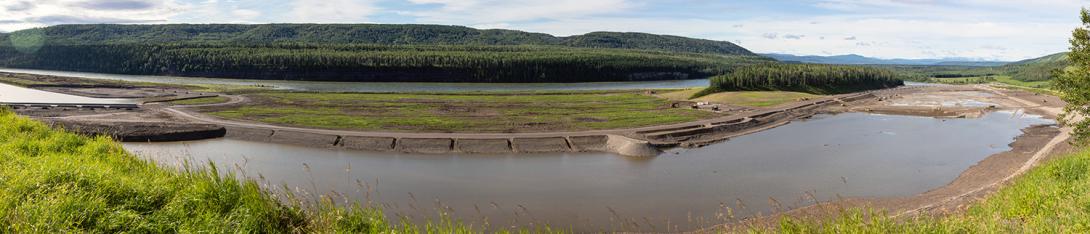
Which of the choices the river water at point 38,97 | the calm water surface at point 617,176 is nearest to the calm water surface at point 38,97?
the river water at point 38,97

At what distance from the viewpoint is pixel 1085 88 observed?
1261 inches

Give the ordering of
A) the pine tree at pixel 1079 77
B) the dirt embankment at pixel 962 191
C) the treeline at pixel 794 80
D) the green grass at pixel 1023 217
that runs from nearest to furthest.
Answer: the green grass at pixel 1023 217 < the dirt embankment at pixel 962 191 < the pine tree at pixel 1079 77 < the treeline at pixel 794 80

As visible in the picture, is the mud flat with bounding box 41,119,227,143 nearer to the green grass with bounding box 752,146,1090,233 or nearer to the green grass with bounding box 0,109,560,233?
the green grass with bounding box 0,109,560,233

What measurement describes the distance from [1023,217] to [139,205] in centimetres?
2035

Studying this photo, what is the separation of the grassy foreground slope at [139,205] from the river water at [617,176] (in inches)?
483

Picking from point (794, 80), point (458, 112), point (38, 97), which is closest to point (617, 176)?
point (458, 112)

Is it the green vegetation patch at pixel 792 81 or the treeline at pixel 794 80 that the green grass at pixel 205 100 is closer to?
the green vegetation patch at pixel 792 81

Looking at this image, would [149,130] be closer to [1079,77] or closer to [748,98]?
[1079,77]

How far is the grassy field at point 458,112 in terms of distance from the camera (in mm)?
66500

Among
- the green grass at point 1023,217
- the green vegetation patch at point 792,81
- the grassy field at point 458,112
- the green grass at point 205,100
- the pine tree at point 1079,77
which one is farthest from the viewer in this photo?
the green vegetation patch at point 792,81

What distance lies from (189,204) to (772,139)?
63504 mm

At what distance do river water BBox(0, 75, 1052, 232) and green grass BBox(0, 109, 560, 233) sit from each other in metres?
12.3

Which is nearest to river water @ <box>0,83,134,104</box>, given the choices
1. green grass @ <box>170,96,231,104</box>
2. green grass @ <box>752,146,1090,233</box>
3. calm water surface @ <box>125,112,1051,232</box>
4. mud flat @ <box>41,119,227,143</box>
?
green grass @ <box>170,96,231,104</box>

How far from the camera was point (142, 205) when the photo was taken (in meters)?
10.3
